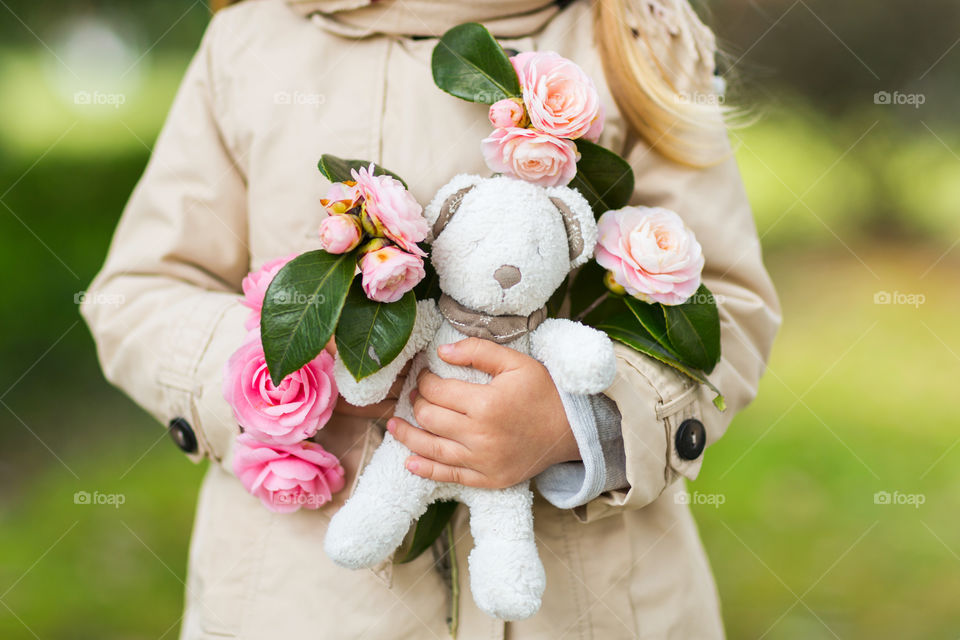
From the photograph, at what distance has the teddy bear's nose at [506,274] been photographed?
0.83 metres

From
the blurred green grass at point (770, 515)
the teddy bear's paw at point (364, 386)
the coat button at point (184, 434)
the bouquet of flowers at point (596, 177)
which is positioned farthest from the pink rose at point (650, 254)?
the blurred green grass at point (770, 515)

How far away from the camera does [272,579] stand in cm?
102

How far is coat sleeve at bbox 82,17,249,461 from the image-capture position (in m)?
1.06

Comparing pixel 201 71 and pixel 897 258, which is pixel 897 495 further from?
pixel 201 71

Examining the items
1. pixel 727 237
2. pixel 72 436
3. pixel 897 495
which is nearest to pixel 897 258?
pixel 897 495

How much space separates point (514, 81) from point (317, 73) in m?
0.31

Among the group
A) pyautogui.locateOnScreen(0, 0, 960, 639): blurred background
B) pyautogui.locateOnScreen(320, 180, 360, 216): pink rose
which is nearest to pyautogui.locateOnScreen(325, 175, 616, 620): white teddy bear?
pyautogui.locateOnScreen(320, 180, 360, 216): pink rose

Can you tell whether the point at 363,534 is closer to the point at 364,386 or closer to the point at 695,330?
the point at 364,386

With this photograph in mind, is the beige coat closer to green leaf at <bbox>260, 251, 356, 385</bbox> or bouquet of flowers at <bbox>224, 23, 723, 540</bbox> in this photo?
bouquet of flowers at <bbox>224, 23, 723, 540</bbox>

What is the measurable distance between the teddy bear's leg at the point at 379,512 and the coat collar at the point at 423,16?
589mm

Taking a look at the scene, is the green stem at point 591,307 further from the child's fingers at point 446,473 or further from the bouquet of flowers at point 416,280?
the child's fingers at point 446,473

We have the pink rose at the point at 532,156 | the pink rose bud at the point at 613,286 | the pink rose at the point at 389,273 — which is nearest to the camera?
the pink rose at the point at 389,273

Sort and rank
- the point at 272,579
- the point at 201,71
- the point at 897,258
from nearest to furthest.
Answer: the point at 272,579 → the point at 201,71 → the point at 897,258

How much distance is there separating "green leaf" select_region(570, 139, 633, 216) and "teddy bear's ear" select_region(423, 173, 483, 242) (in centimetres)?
17
